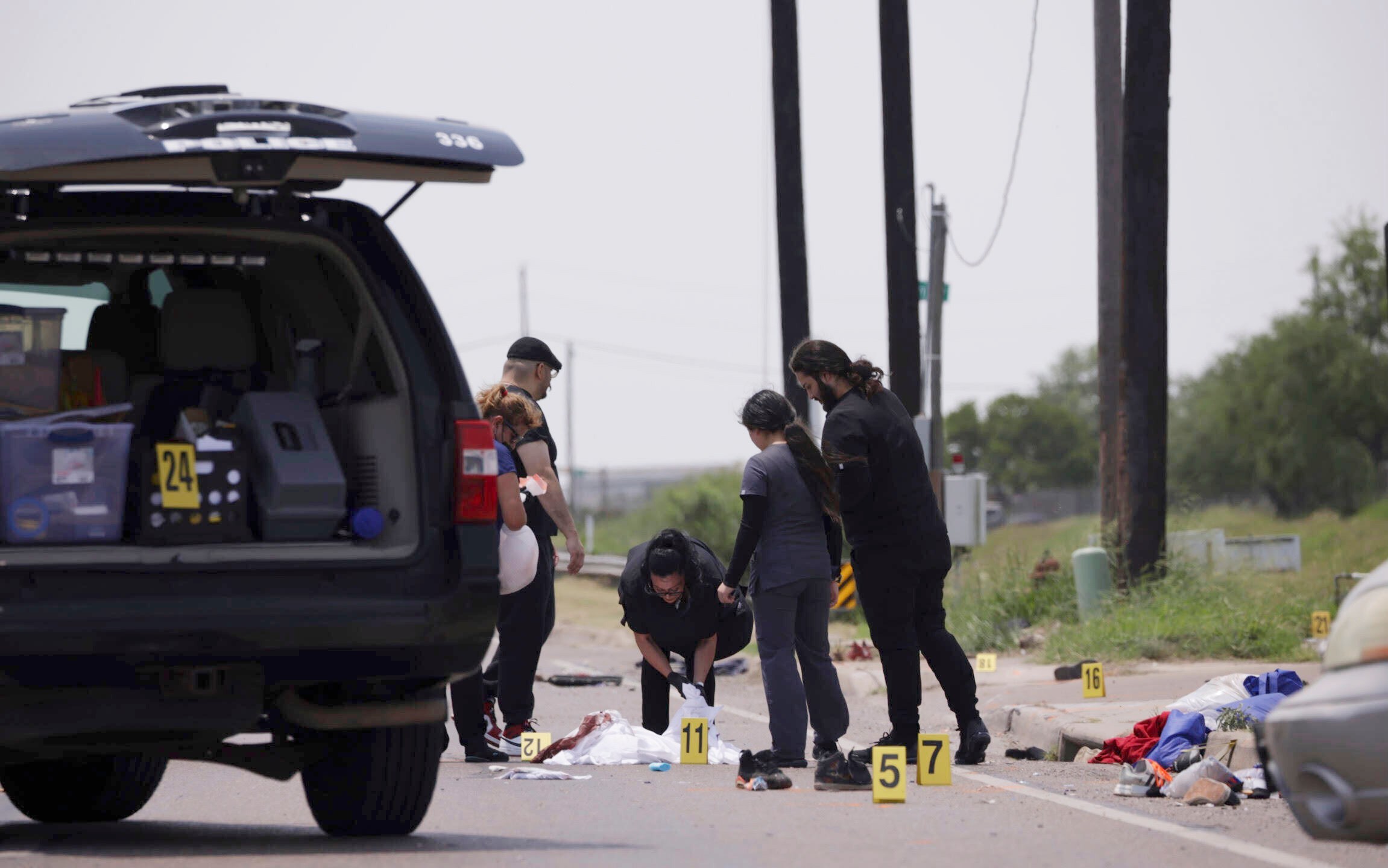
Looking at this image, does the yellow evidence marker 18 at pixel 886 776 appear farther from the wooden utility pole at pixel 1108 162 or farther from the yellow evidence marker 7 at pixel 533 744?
the wooden utility pole at pixel 1108 162

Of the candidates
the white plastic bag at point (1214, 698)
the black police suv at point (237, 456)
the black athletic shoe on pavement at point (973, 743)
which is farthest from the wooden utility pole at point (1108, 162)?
the black police suv at point (237, 456)

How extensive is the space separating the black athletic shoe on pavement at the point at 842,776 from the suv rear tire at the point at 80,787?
274cm

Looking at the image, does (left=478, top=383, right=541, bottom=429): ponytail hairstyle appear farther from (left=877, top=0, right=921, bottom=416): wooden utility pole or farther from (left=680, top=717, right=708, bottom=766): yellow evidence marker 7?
(left=877, top=0, right=921, bottom=416): wooden utility pole

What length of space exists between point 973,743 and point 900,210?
34.5ft

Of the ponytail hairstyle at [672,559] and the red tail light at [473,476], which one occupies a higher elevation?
the red tail light at [473,476]

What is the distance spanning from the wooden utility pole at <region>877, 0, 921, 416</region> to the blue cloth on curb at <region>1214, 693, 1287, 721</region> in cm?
975

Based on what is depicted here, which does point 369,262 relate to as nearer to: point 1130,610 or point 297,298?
point 297,298

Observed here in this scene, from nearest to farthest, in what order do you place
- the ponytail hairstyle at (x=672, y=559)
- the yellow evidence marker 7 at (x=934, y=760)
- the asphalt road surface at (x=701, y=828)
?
the asphalt road surface at (x=701, y=828) → the yellow evidence marker 7 at (x=934, y=760) → the ponytail hairstyle at (x=672, y=559)

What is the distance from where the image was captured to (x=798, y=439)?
352 inches

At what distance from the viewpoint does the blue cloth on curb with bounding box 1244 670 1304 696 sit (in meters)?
9.26

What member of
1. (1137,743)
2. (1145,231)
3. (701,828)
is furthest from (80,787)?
(1145,231)

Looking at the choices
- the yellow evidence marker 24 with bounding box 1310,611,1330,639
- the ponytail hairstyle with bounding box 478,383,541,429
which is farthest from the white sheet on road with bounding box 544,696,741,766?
the yellow evidence marker 24 with bounding box 1310,611,1330,639

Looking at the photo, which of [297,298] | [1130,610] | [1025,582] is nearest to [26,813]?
[297,298]

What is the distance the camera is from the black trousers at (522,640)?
30.9ft
